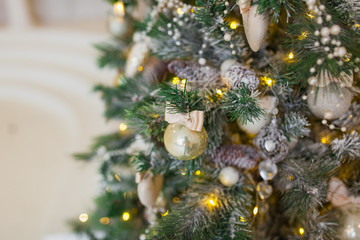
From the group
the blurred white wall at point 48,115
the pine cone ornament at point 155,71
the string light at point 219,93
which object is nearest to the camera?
the string light at point 219,93

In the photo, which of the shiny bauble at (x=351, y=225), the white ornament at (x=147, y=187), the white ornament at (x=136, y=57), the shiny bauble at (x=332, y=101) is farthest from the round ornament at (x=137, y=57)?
the shiny bauble at (x=351, y=225)

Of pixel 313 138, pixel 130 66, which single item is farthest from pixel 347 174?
pixel 130 66

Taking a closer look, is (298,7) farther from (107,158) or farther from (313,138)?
(107,158)

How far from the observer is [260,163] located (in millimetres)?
448

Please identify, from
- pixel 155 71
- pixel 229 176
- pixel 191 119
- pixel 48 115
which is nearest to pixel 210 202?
pixel 229 176

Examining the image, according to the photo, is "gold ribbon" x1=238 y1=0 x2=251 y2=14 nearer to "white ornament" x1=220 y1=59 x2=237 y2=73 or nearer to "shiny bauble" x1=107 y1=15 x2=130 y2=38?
"white ornament" x1=220 y1=59 x2=237 y2=73

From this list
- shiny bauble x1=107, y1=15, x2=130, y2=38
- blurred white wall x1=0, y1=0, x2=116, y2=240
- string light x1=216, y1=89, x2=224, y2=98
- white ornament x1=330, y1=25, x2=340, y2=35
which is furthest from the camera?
blurred white wall x1=0, y1=0, x2=116, y2=240

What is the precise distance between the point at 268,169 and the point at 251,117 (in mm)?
102

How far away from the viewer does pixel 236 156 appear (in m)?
0.46

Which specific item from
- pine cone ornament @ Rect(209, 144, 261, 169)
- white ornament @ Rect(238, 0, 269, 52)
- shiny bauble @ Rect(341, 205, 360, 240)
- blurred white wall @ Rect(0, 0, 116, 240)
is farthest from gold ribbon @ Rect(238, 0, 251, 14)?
blurred white wall @ Rect(0, 0, 116, 240)

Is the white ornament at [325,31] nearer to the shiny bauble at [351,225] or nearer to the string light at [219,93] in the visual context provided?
the string light at [219,93]

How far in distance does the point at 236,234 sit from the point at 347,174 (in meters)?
0.24

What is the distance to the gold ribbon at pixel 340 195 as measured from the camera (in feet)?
1.52

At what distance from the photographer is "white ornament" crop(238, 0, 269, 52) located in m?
0.38
